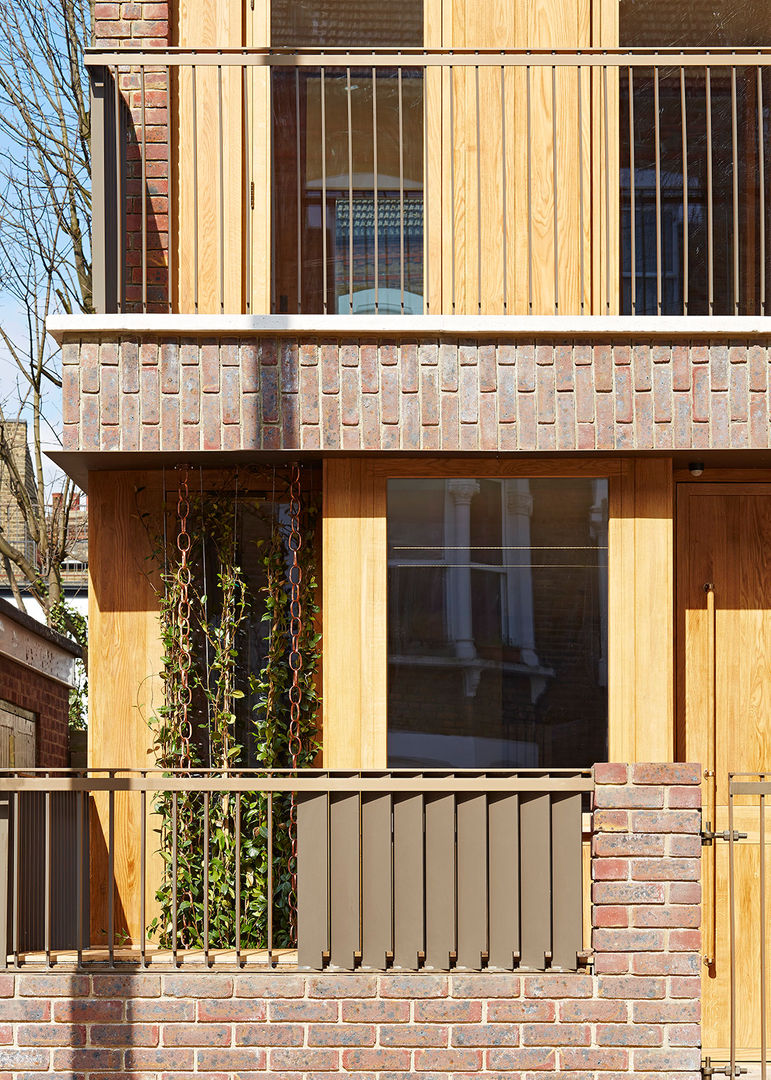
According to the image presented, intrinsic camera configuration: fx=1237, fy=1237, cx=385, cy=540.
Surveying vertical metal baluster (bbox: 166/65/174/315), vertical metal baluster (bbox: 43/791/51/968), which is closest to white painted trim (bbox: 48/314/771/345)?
vertical metal baluster (bbox: 166/65/174/315)

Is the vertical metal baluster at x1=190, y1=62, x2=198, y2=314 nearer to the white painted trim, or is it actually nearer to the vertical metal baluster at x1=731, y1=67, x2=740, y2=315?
the white painted trim

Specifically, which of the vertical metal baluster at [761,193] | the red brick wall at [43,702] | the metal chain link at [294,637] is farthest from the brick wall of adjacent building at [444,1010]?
the red brick wall at [43,702]

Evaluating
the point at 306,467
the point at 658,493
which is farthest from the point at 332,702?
the point at 658,493

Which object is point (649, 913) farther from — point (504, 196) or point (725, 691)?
point (504, 196)

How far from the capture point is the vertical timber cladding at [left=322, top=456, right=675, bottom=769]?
612 cm

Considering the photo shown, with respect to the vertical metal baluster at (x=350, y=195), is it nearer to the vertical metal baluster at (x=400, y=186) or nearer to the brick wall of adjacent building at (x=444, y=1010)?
the vertical metal baluster at (x=400, y=186)

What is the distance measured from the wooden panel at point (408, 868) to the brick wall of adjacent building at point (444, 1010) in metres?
0.22

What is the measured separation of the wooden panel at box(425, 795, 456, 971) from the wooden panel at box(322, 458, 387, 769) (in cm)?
83

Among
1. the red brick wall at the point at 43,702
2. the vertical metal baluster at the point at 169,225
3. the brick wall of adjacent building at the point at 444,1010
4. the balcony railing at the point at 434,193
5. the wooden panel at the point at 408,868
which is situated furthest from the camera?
the red brick wall at the point at 43,702

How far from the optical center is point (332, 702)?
6180 mm

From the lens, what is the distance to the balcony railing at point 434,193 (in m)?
6.49

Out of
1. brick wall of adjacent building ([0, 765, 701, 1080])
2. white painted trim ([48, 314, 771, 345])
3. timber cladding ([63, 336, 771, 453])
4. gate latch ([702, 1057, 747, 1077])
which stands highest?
white painted trim ([48, 314, 771, 345])

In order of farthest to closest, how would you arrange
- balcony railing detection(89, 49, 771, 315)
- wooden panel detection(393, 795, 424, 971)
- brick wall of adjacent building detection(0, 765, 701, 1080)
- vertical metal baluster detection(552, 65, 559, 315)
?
balcony railing detection(89, 49, 771, 315)
vertical metal baluster detection(552, 65, 559, 315)
wooden panel detection(393, 795, 424, 971)
brick wall of adjacent building detection(0, 765, 701, 1080)

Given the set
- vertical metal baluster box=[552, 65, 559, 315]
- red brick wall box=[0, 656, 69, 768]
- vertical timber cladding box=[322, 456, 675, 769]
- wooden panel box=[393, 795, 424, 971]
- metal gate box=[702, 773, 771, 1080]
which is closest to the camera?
wooden panel box=[393, 795, 424, 971]
